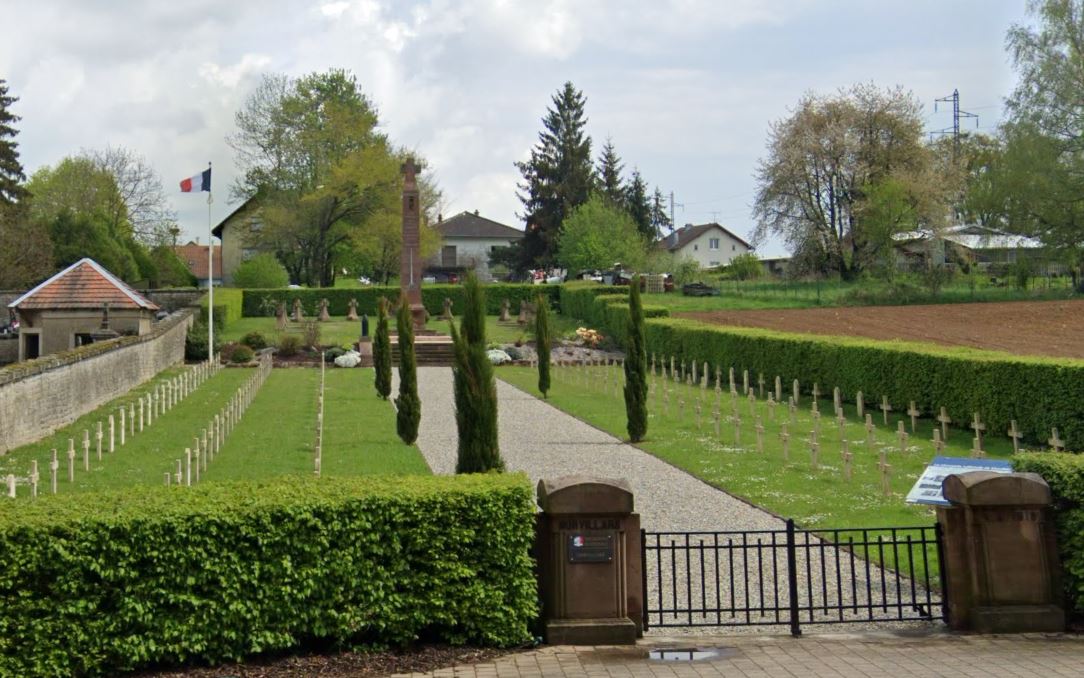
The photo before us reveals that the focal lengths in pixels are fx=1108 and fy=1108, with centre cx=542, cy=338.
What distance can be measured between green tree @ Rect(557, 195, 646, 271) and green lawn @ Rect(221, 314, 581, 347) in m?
9.54

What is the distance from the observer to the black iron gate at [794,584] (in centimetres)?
926

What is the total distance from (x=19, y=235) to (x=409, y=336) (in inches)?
1585

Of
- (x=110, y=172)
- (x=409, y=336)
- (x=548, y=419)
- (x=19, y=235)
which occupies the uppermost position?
(x=110, y=172)

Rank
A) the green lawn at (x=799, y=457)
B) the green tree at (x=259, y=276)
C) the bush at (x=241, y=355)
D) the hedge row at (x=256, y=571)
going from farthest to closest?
the green tree at (x=259, y=276)
the bush at (x=241, y=355)
the green lawn at (x=799, y=457)
the hedge row at (x=256, y=571)

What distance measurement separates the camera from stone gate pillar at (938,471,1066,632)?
9172 millimetres

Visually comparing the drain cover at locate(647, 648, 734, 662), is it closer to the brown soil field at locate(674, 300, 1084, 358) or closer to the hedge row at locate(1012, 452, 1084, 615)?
the hedge row at locate(1012, 452, 1084, 615)

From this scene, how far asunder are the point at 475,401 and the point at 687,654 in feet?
17.3

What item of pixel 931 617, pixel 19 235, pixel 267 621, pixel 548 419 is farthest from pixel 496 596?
pixel 19 235

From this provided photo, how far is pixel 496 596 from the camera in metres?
8.66

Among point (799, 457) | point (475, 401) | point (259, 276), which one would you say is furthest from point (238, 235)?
point (475, 401)

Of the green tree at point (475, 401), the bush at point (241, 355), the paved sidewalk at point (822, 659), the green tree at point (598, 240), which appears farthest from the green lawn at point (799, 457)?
the green tree at point (598, 240)

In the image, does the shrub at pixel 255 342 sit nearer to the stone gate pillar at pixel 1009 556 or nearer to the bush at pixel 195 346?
the bush at pixel 195 346

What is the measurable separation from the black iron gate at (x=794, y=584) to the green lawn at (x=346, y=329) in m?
39.0

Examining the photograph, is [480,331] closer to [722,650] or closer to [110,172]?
[722,650]
